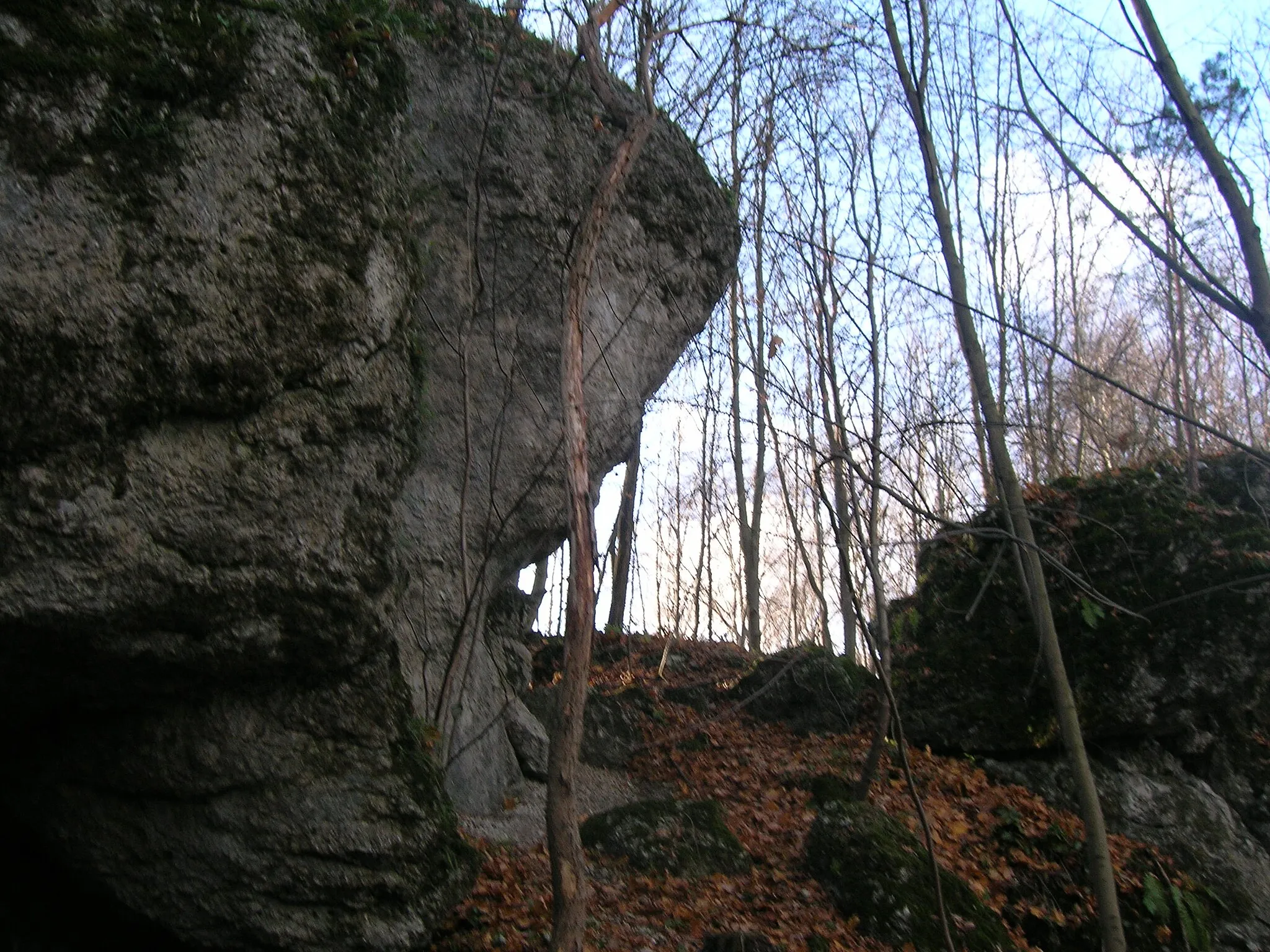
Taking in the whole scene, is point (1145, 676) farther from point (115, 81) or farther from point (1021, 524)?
point (115, 81)

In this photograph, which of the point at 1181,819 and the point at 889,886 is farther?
the point at 1181,819

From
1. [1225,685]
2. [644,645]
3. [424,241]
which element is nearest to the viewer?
[424,241]

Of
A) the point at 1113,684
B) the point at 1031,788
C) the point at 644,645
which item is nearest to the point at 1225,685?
the point at 1113,684

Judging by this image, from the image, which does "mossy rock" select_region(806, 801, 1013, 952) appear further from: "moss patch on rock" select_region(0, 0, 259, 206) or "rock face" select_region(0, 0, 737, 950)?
"moss patch on rock" select_region(0, 0, 259, 206)

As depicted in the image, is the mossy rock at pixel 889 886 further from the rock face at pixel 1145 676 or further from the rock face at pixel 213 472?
the rock face at pixel 213 472

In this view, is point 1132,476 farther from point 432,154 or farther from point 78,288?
point 78,288

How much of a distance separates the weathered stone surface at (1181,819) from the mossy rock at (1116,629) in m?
0.29

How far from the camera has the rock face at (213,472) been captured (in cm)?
454

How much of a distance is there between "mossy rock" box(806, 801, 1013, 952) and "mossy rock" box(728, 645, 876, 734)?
3290 millimetres

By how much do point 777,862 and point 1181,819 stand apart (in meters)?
4.18

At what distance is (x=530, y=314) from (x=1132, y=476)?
24.7 feet

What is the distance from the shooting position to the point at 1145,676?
9.38m

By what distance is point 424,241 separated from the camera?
8.16 m

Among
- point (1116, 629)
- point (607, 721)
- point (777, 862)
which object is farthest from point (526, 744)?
point (1116, 629)
